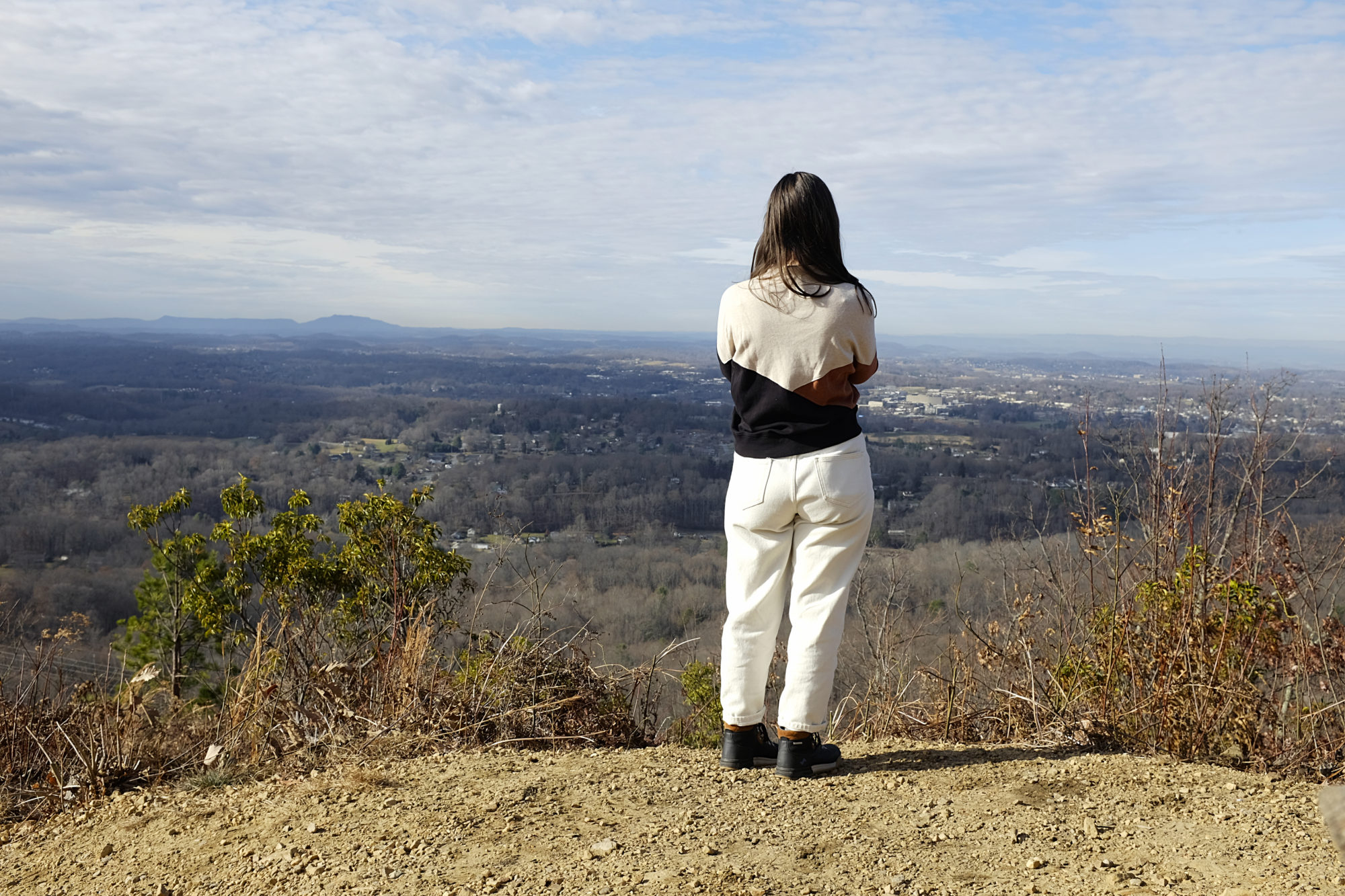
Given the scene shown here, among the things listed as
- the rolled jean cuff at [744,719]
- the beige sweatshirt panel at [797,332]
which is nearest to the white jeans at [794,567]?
the rolled jean cuff at [744,719]

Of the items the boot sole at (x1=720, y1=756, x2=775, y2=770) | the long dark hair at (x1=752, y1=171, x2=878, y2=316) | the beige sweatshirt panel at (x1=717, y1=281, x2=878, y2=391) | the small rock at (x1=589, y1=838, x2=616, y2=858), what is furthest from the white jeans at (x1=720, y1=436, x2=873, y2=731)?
the small rock at (x1=589, y1=838, x2=616, y2=858)

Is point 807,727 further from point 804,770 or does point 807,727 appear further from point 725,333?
point 725,333

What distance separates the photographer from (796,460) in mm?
2654

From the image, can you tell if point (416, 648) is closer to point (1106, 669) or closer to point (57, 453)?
point (1106, 669)

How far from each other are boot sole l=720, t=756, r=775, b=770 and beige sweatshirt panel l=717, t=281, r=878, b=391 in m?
1.19

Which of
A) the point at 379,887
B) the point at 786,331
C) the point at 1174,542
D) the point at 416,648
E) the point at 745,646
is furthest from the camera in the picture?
the point at 416,648

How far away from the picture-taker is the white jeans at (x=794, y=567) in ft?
8.70

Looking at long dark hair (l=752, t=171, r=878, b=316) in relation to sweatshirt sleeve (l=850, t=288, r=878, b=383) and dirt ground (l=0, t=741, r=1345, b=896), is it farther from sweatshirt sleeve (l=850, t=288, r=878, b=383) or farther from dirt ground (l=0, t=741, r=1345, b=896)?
dirt ground (l=0, t=741, r=1345, b=896)

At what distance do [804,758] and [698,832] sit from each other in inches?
21.9

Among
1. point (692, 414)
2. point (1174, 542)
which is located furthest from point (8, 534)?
point (1174, 542)

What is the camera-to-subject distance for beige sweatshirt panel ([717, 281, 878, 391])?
2617 millimetres

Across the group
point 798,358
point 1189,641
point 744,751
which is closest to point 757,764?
point 744,751

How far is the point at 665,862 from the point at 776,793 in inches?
22.7

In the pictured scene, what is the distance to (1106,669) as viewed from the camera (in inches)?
127
